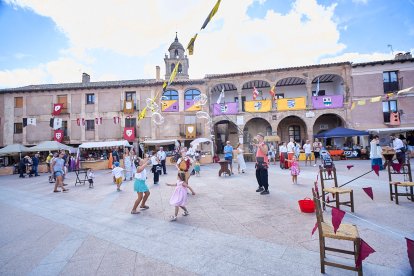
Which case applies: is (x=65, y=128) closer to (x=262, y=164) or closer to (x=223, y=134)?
(x=223, y=134)

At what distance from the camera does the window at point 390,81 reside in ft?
63.9

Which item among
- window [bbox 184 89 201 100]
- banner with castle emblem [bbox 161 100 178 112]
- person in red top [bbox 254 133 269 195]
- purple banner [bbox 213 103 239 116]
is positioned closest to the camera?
person in red top [bbox 254 133 269 195]

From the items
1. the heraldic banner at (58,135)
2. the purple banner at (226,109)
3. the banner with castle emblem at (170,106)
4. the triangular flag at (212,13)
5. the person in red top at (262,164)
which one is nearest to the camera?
the triangular flag at (212,13)

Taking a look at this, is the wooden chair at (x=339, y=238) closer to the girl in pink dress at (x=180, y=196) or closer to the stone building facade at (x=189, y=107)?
the girl in pink dress at (x=180, y=196)

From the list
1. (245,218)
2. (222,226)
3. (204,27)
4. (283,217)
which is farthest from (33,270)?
(204,27)

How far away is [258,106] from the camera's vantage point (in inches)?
833

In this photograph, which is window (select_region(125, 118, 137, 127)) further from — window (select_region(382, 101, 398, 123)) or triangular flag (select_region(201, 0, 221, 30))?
window (select_region(382, 101, 398, 123))

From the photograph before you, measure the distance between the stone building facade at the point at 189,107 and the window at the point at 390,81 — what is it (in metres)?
3.53

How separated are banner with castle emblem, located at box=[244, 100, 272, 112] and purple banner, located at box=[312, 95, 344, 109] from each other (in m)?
4.02

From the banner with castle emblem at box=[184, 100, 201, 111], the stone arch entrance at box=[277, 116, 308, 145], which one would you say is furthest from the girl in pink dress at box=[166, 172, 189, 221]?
the stone arch entrance at box=[277, 116, 308, 145]

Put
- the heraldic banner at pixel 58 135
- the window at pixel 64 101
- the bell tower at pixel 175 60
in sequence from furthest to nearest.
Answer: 1. the bell tower at pixel 175 60
2. the window at pixel 64 101
3. the heraldic banner at pixel 58 135

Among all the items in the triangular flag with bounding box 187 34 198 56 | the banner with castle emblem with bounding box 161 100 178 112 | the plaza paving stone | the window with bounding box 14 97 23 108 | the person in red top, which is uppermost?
the window with bounding box 14 97 23 108

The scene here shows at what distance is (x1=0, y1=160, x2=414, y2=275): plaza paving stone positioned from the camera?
2.97m

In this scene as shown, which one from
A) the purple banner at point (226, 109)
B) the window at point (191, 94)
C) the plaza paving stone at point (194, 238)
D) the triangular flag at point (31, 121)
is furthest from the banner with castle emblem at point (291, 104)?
the triangular flag at point (31, 121)
